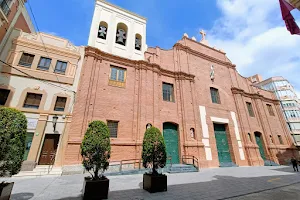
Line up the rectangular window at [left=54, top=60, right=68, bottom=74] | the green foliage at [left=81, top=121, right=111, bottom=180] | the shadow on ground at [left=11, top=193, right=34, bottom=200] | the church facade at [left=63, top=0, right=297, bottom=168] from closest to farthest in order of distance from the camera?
1. the shadow on ground at [left=11, top=193, right=34, bottom=200]
2. the green foliage at [left=81, top=121, right=111, bottom=180]
3. the church facade at [left=63, top=0, right=297, bottom=168]
4. the rectangular window at [left=54, top=60, right=68, bottom=74]

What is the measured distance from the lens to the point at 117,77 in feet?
41.7

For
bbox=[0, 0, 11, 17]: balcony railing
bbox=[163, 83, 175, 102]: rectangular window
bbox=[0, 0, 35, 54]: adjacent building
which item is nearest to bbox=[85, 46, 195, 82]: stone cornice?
bbox=[163, 83, 175, 102]: rectangular window

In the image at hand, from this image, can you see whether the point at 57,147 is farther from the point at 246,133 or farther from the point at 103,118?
the point at 246,133

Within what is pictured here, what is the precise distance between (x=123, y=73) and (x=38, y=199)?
1037cm

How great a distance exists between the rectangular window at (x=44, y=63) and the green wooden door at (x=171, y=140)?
1092 cm

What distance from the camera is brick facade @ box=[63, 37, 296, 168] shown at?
10828mm

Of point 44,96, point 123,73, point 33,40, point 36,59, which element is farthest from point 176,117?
point 33,40

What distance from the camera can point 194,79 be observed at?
16047 mm

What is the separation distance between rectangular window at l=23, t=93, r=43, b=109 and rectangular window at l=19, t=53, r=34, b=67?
8.16 ft

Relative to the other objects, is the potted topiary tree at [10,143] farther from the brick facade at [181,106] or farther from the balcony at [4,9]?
the balcony at [4,9]

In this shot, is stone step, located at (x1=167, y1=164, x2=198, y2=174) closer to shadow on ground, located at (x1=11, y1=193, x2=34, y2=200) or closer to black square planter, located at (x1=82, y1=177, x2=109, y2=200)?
black square planter, located at (x1=82, y1=177, x2=109, y2=200)

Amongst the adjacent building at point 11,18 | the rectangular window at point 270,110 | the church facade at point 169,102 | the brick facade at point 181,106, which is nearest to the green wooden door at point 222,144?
the church facade at point 169,102

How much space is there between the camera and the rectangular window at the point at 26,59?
35.3ft

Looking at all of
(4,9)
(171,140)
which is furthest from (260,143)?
(4,9)
